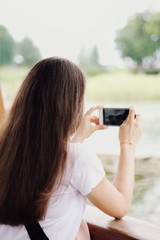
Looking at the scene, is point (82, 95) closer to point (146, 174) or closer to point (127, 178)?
point (127, 178)

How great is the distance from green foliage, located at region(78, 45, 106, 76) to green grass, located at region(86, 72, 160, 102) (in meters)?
0.05

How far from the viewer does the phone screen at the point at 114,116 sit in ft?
3.56

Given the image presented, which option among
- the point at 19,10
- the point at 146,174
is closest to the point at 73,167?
the point at 146,174

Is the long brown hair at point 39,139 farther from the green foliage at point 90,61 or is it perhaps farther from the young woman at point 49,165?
the green foliage at point 90,61

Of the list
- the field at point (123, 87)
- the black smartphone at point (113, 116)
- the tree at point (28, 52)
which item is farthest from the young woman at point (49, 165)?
the tree at point (28, 52)

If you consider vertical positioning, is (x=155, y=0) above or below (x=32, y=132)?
above

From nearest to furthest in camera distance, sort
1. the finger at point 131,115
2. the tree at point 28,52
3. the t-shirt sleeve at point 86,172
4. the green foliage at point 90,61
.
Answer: the t-shirt sleeve at point 86,172 < the finger at point 131,115 < the green foliage at point 90,61 < the tree at point 28,52

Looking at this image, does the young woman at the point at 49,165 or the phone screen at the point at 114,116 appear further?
the phone screen at the point at 114,116

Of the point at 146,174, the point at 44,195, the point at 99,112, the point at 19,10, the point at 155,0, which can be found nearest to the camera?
the point at 44,195

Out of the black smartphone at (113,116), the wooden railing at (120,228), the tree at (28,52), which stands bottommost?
the wooden railing at (120,228)

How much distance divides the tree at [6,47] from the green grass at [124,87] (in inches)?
26.1

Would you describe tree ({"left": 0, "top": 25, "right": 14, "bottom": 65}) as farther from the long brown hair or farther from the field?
the long brown hair

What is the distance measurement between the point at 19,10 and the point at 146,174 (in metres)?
1.23

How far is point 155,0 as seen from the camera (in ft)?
5.59
